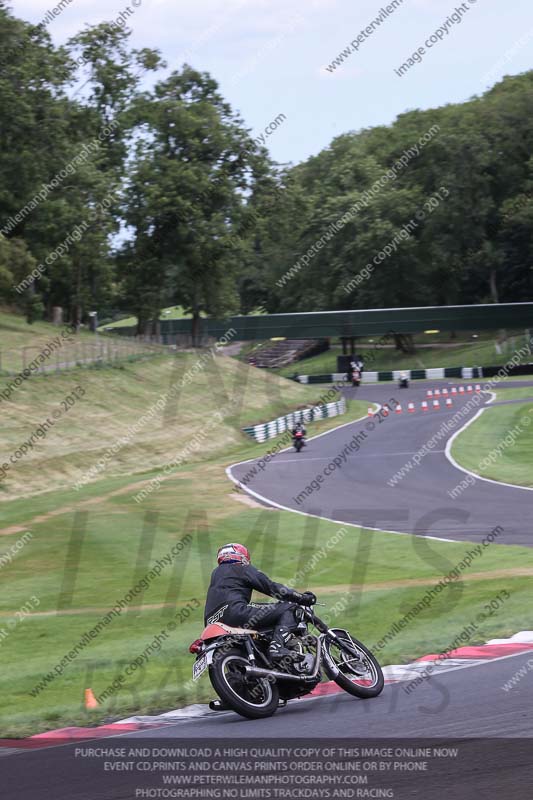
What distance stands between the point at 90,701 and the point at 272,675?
2255 mm

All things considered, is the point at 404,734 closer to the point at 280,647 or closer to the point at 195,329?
the point at 280,647

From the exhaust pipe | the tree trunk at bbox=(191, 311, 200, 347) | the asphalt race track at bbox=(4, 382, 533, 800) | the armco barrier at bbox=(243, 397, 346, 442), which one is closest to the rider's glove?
the exhaust pipe

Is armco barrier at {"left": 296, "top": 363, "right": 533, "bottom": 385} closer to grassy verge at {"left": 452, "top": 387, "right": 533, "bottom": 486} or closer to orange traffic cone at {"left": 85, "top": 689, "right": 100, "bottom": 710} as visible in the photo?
grassy verge at {"left": 452, "top": 387, "right": 533, "bottom": 486}

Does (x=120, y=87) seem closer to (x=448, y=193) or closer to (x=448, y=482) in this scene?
(x=448, y=193)

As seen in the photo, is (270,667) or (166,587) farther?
(166,587)

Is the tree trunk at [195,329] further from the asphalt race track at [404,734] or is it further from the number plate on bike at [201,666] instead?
the number plate on bike at [201,666]

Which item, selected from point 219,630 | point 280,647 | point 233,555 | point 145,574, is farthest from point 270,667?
point 145,574

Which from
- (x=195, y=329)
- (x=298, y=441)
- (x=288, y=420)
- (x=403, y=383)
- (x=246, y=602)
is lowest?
(x=288, y=420)

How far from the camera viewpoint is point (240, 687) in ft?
27.5

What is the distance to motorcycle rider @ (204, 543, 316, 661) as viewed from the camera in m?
8.80

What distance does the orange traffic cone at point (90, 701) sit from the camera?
963 centimetres

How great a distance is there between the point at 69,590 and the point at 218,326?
5936cm

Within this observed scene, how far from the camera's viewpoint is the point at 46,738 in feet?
27.4

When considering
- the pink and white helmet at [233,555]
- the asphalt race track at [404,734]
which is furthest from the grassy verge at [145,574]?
the pink and white helmet at [233,555]
